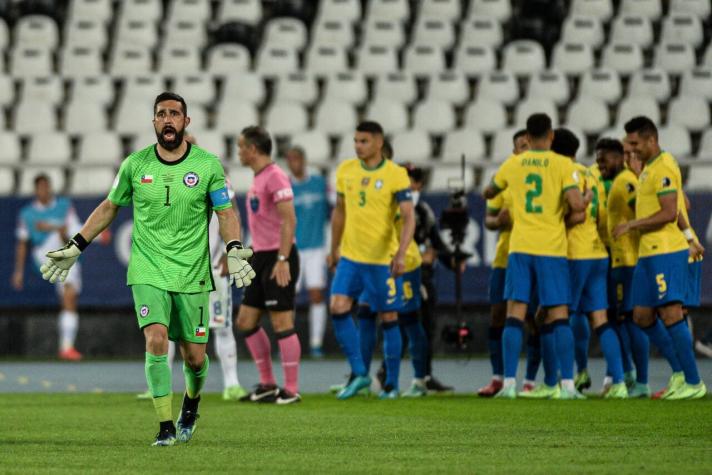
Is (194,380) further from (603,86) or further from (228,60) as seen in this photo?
(228,60)

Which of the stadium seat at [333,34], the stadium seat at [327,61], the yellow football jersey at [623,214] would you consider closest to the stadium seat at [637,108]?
the stadium seat at [327,61]

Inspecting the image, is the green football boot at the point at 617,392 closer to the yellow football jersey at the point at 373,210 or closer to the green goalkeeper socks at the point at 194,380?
the yellow football jersey at the point at 373,210

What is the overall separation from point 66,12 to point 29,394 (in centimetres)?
1296

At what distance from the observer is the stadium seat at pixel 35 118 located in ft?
72.8

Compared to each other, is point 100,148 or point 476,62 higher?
point 476,62

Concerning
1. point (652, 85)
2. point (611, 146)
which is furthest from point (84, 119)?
point (611, 146)

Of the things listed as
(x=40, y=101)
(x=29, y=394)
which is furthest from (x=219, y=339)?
(x=40, y=101)

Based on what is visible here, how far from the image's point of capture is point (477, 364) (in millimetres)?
18281

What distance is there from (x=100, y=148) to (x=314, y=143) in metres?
3.15

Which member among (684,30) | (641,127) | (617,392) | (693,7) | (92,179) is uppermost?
(693,7)

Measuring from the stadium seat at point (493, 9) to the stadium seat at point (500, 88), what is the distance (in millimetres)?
2052

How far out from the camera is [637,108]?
21.2 meters

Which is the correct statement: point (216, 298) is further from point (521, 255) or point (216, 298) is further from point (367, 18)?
point (367, 18)

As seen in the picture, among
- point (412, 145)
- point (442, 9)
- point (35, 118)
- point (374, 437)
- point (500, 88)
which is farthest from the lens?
point (442, 9)
